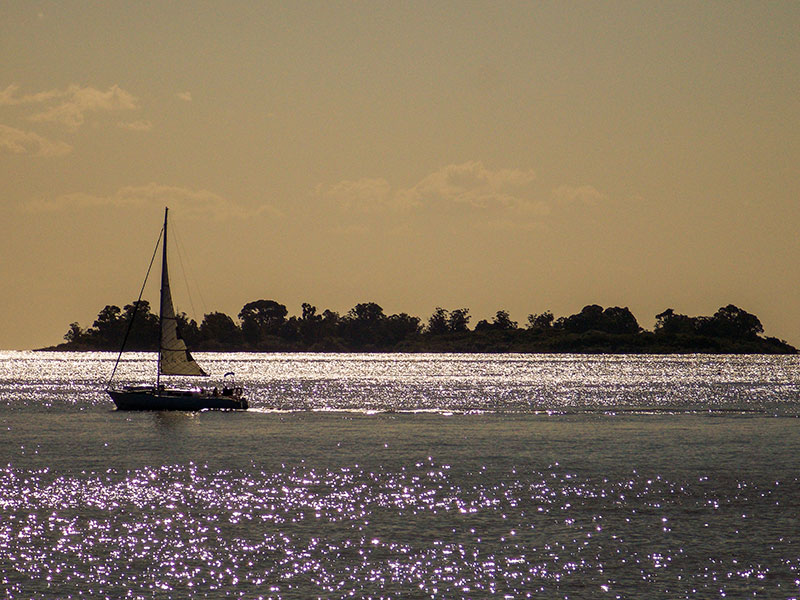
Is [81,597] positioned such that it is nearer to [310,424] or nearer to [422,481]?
[422,481]

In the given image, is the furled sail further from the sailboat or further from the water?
the water

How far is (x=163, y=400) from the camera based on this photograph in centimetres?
11269

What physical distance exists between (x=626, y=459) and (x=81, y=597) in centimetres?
4894

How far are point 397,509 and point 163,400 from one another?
66930mm

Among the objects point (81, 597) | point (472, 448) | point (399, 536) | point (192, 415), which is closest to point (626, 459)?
point (472, 448)

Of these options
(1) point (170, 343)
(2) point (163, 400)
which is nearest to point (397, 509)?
(2) point (163, 400)

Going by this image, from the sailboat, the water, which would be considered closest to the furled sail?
the sailboat

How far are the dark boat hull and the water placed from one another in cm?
695

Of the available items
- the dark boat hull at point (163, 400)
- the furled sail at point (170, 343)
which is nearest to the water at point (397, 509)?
the dark boat hull at point (163, 400)

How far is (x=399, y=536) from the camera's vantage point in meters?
44.1

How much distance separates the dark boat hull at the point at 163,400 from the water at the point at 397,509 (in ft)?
22.8

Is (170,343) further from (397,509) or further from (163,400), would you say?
(397,509)

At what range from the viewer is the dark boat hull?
368 ft

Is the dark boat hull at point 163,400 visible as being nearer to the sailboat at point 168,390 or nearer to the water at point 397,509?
the sailboat at point 168,390
